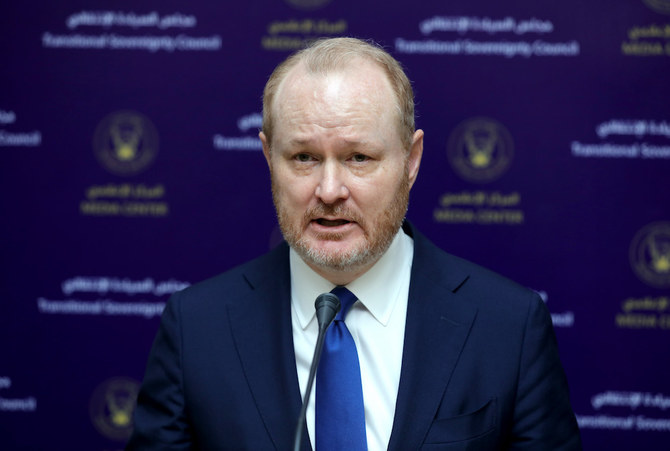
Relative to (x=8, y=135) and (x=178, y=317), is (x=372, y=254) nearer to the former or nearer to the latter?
(x=178, y=317)

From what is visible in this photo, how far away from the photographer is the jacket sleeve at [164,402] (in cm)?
156

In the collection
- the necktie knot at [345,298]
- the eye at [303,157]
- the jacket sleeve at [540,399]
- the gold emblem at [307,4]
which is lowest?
the jacket sleeve at [540,399]

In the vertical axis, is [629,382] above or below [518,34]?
below

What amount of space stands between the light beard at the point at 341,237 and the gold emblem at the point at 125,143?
1.39m

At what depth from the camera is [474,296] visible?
1.65m

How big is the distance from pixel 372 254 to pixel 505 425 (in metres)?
0.51

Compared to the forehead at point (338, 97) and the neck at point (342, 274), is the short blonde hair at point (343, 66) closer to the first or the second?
the forehead at point (338, 97)

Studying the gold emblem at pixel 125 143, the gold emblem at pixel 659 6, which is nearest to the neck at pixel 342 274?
the gold emblem at pixel 125 143

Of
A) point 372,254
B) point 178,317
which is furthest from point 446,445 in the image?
point 178,317

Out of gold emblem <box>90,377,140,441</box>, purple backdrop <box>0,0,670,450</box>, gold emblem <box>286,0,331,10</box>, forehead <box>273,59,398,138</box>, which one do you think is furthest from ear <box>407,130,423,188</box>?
gold emblem <box>90,377,140,441</box>

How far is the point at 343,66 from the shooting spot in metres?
1.54

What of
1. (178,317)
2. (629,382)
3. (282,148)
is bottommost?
(629,382)

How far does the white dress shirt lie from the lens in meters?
1.51

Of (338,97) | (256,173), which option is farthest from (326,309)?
(256,173)
